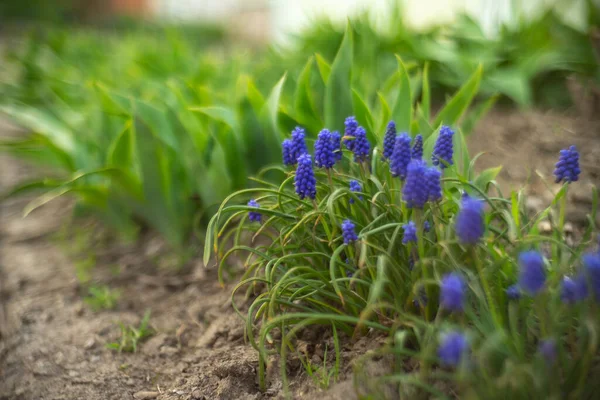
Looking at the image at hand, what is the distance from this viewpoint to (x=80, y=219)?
287 centimetres

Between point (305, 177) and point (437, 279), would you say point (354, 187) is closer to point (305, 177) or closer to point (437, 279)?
point (305, 177)

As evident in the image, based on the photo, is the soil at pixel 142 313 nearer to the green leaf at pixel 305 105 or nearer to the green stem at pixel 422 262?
the green stem at pixel 422 262

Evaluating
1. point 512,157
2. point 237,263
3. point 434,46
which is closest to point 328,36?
point 434,46

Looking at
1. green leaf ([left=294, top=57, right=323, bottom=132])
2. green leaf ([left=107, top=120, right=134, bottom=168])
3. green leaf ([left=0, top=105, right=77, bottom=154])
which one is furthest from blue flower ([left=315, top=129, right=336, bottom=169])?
green leaf ([left=0, top=105, right=77, bottom=154])

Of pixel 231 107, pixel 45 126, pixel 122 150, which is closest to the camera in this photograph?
pixel 122 150

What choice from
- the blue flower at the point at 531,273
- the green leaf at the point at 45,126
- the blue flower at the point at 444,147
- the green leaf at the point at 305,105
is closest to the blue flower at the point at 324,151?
the blue flower at the point at 444,147

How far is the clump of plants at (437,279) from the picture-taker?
40.7 inches

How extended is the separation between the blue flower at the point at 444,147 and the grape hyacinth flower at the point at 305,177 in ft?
1.02

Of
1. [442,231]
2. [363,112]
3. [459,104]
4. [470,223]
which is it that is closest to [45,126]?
[363,112]

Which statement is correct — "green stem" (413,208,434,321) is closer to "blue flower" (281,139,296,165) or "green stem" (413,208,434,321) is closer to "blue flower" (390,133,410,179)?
"blue flower" (390,133,410,179)

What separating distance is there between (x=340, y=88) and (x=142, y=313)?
105cm

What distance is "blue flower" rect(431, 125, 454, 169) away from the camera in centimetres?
139

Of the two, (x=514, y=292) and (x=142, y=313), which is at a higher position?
(x=514, y=292)

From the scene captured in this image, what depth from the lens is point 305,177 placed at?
135 cm
